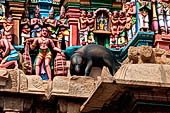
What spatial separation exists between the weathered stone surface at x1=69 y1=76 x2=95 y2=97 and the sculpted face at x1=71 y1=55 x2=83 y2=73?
8.86 feet

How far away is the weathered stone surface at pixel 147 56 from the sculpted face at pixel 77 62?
3.70m

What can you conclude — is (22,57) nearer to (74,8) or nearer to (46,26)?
(46,26)

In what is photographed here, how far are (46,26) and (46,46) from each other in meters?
1.36

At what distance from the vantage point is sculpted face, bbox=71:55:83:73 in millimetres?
14633

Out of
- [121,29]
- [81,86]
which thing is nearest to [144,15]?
Result: [121,29]

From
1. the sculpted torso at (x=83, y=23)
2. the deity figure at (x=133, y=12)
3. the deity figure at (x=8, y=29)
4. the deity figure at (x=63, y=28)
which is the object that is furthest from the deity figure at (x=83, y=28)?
the deity figure at (x=8, y=29)

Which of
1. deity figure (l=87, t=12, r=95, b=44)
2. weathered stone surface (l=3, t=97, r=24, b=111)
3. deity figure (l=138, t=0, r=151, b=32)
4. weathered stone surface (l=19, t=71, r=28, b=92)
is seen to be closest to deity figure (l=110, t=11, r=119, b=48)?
deity figure (l=87, t=12, r=95, b=44)

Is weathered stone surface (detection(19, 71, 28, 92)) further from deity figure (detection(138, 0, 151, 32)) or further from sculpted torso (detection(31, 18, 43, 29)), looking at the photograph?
deity figure (detection(138, 0, 151, 32))

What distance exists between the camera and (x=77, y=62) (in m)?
14.7

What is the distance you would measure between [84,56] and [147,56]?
4283 mm

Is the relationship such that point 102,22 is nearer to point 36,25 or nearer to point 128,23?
point 128,23

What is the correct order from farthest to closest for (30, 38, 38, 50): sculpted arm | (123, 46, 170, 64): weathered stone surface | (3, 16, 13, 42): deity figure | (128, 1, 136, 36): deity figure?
(128, 1, 136, 36): deity figure → (3, 16, 13, 42): deity figure → (30, 38, 38, 50): sculpted arm → (123, 46, 170, 64): weathered stone surface

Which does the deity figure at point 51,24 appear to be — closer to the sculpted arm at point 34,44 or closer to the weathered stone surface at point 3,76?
the sculpted arm at point 34,44

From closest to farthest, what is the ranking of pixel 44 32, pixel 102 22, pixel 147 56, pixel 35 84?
pixel 147 56 → pixel 35 84 → pixel 44 32 → pixel 102 22
